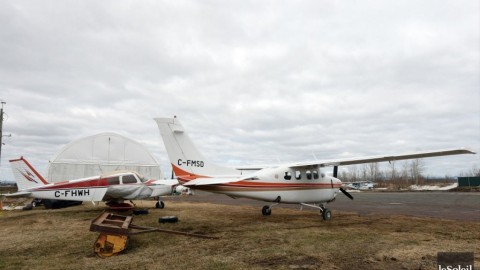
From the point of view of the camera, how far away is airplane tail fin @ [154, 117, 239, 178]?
1211 cm

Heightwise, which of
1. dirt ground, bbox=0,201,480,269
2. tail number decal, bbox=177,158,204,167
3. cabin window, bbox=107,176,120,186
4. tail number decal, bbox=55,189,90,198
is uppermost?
tail number decal, bbox=177,158,204,167

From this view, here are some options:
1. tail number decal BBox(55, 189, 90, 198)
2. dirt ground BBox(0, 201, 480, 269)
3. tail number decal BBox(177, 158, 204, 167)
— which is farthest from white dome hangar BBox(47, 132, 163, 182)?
tail number decal BBox(177, 158, 204, 167)

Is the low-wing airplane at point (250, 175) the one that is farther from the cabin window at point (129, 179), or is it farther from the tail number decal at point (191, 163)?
the cabin window at point (129, 179)

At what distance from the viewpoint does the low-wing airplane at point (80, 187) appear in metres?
15.8

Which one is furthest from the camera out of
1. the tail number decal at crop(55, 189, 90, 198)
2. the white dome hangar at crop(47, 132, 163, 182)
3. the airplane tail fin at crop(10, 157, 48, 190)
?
the white dome hangar at crop(47, 132, 163, 182)

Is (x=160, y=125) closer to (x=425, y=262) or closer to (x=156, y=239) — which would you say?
(x=156, y=239)

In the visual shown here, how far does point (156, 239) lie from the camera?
9.25m

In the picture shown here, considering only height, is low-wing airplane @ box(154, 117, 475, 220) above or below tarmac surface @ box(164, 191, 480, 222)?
above

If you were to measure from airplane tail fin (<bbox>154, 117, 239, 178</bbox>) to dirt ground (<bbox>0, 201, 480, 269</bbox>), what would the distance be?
6.60 ft

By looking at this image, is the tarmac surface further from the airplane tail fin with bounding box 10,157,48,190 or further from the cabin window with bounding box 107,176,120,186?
the airplane tail fin with bounding box 10,157,48,190

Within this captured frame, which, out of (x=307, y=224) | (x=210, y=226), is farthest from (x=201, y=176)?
(x=307, y=224)

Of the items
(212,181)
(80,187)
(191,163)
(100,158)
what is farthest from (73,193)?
(100,158)

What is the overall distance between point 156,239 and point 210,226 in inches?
109

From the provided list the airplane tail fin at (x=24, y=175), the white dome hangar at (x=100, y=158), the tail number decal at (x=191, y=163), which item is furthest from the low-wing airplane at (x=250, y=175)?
the white dome hangar at (x=100, y=158)
